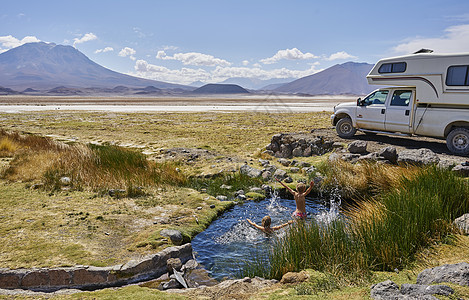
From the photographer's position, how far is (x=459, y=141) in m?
12.6

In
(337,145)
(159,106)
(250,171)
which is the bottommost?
(250,171)

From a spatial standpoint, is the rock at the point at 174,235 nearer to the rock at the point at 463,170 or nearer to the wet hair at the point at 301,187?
the wet hair at the point at 301,187

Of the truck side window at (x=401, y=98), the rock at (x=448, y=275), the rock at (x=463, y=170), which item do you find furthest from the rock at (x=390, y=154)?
the rock at (x=448, y=275)

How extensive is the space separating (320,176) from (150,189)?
5730 millimetres

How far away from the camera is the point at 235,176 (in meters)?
12.2

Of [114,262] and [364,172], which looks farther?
[364,172]

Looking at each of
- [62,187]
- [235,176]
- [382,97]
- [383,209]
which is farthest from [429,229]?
[382,97]

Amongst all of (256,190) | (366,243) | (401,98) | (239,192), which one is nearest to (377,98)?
(401,98)

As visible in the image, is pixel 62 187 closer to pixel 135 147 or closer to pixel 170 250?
pixel 170 250

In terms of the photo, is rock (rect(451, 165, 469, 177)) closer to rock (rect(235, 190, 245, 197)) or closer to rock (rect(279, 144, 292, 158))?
rock (rect(235, 190, 245, 197))

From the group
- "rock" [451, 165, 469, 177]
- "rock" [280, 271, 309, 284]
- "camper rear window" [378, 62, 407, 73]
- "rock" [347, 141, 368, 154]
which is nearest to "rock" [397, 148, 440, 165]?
"rock" [451, 165, 469, 177]

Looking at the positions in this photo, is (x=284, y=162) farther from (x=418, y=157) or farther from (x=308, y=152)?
(x=418, y=157)

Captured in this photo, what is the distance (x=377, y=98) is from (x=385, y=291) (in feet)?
41.8

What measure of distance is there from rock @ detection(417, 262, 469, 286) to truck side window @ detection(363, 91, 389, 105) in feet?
38.7
